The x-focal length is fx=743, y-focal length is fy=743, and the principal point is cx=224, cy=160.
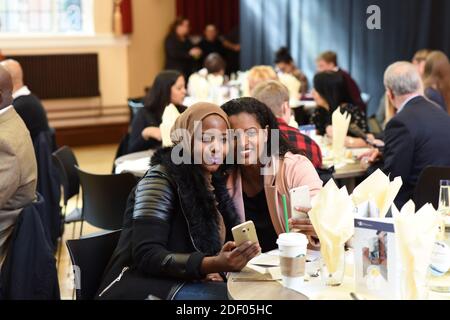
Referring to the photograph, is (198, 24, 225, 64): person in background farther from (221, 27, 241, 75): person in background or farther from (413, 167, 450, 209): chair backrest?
(413, 167, 450, 209): chair backrest

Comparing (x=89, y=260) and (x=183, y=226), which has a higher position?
(x=183, y=226)

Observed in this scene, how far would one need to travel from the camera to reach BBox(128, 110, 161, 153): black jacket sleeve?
5.57 m

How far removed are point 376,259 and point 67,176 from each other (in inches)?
122

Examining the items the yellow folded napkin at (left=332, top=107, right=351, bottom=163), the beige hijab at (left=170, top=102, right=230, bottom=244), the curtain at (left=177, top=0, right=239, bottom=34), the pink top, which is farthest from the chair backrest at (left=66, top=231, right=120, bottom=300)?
the curtain at (left=177, top=0, right=239, bottom=34)

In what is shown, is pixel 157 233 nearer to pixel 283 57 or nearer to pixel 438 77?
pixel 438 77

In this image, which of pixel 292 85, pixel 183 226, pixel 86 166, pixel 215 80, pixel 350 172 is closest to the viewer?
pixel 183 226

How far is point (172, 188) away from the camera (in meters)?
2.73

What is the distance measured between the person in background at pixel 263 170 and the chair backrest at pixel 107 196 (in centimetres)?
131

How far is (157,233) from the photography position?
2621 millimetres

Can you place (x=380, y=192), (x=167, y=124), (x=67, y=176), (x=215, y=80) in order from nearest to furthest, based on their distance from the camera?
(x=380, y=192), (x=167, y=124), (x=67, y=176), (x=215, y=80)

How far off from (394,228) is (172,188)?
34.5 inches

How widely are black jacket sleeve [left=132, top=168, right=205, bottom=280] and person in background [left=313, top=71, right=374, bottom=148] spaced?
3223mm

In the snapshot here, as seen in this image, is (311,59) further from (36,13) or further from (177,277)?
(177,277)

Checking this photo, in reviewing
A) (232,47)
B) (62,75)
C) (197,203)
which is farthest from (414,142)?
(232,47)
